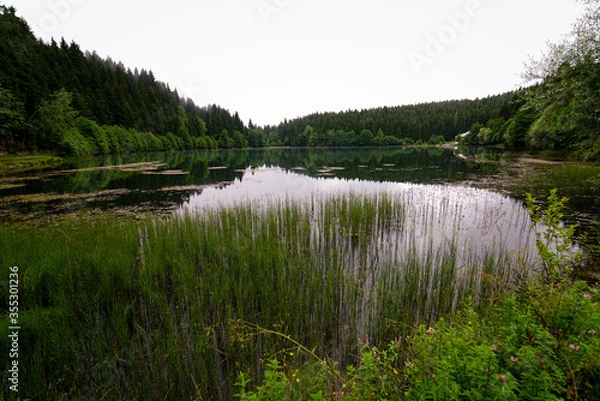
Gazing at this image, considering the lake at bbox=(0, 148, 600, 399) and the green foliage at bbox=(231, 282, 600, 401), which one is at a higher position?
the green foliage at bbox=(231, 282, 600, 401)

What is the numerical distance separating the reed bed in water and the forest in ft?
36.7

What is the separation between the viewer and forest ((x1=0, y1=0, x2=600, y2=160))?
38.3ft

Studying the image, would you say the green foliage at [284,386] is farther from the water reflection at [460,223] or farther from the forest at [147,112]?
the forest at [147,112]

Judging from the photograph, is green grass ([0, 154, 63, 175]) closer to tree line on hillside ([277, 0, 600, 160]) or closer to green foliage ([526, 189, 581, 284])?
green foliage ([526, 189, 581, 284])

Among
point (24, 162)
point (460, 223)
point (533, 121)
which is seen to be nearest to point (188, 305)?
point (460, 223)

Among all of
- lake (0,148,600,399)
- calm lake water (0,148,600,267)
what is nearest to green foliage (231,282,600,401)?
lake (0,148,600,399)

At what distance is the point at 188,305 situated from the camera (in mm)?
4543

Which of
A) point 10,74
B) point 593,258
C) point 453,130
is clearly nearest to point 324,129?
point 453,130

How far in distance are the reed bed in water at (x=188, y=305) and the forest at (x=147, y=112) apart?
36.7 feet

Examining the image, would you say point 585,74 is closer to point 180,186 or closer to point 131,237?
point 131,237

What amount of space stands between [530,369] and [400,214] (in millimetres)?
9344

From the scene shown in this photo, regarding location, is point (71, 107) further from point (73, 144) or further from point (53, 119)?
point (73, 144)

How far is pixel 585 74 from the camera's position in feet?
36.0

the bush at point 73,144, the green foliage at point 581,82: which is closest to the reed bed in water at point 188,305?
the green foliage at point 581,82
